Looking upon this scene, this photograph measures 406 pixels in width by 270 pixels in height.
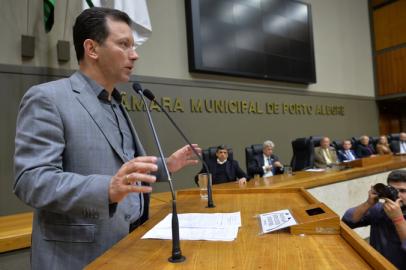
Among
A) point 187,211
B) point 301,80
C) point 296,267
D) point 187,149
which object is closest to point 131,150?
point 187,149

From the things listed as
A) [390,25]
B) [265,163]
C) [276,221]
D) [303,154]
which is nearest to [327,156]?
[303,154]

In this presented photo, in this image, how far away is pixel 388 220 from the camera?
1917 mm

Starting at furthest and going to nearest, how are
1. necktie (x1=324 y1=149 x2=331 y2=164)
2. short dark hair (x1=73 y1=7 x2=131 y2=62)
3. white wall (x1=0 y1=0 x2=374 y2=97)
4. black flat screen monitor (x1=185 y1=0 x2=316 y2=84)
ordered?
black flat screen monitor (x1=185 y1=0 x2=316 y2=84), necktie (x1=324 y1=149 x2=331 y2=164), white wall (x1=0 y1=0 x2=374 y2=97), short dark hair (x1=73 y1=7 x2=131 y2=62)

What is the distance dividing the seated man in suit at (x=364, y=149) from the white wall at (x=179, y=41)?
62.6 inches

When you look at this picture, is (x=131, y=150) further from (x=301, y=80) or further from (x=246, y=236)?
(x=301, y=80)

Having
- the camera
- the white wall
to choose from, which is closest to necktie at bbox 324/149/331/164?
the white wall

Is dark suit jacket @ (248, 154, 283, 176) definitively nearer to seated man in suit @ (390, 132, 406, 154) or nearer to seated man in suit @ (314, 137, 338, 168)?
seated man in suit @ (314, 137, 338, 168)

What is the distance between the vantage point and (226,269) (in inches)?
31.7

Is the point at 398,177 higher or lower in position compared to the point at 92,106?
lower

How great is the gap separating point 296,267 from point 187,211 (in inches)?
30.3

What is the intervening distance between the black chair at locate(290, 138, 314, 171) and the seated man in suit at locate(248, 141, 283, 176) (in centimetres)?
74

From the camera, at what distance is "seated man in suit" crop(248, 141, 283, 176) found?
483cm

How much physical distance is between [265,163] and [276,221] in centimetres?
393

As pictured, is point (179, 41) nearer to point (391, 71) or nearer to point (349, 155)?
point (349, 155)
